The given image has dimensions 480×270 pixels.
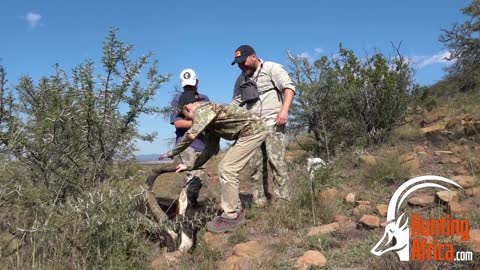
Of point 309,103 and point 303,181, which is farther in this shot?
point 309,103

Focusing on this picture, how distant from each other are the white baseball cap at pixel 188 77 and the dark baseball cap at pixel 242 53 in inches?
21.4

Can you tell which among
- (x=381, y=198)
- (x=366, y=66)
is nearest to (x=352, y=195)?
(x=381, y=198)

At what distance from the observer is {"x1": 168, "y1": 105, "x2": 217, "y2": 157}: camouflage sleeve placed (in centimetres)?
397

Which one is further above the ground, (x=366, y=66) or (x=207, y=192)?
(x=366, y=66)

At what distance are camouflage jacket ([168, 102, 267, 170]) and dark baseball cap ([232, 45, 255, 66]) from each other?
2.25ft

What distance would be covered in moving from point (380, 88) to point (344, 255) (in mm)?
5562

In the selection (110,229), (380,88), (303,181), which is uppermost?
(380,88)

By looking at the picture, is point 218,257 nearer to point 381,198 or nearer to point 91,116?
point 91,116

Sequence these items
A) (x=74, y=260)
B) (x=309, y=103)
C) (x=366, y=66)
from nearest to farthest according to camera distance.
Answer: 1. (x=74, y=260)
2. (x=309, y=103)
3. (x=366, y=66)

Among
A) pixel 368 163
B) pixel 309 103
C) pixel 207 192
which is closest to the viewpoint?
pixel 368 163

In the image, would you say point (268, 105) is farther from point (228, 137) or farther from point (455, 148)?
point (455, 148)

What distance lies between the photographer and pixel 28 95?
4371mm

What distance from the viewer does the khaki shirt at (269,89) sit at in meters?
4.87

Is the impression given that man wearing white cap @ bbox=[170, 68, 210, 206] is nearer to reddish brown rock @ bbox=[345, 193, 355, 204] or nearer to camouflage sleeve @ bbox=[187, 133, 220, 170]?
camouflage sleeve @ bbox=[187, 133, 220, 170]
